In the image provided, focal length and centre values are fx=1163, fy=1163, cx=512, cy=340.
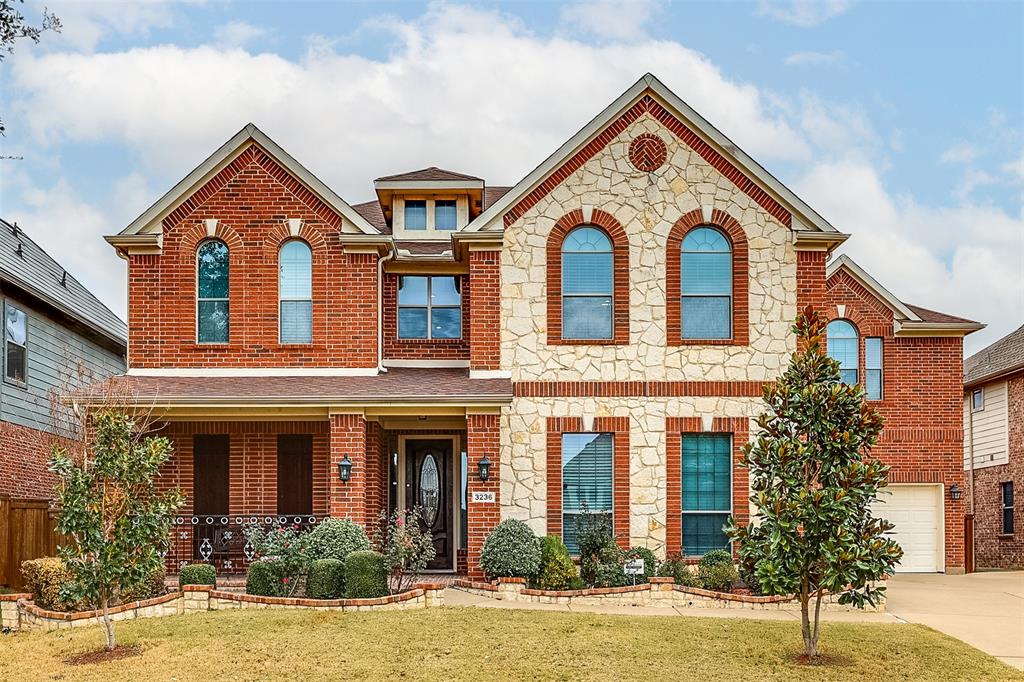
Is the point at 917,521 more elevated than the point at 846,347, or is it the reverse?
the point at 846,347

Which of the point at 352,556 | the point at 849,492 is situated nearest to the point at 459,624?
the point at 352,556

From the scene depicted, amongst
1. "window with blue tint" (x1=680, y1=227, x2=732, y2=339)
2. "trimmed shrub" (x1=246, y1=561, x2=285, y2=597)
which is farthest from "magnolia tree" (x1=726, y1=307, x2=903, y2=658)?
"trimmed shrub" (x1=246, y1=561, x2=285, y2=597)

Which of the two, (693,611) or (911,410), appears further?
(911,410)

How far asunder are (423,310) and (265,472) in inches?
172

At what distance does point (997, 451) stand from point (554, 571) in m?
18.1

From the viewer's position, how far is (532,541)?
762 inches

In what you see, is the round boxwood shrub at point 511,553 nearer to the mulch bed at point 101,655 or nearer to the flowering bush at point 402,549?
the flowering bush at point 402,549

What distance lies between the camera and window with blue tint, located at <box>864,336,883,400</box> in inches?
1047

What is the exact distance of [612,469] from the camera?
20984 mm

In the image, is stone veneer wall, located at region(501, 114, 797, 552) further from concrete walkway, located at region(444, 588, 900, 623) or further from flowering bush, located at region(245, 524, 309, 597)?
flowering bush, located at region(245, 524, 309, 597)

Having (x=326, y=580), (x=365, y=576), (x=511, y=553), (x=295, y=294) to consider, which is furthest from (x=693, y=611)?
(x=295, y=294)

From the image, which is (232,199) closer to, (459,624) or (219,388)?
(219,388)

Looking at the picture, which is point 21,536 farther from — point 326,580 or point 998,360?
point 998,360

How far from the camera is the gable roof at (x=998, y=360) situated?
30.7 meters
